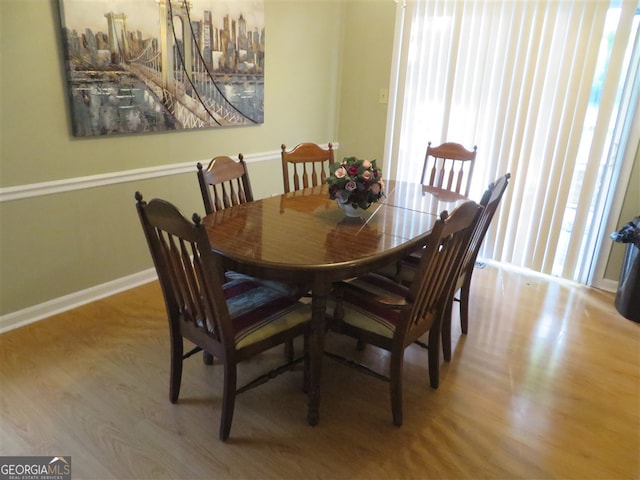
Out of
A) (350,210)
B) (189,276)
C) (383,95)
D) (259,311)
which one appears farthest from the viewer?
(383,95)

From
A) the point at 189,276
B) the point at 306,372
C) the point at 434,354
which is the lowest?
the point at 306,372

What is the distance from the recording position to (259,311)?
1.89 m

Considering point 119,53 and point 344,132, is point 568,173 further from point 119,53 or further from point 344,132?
point 119,53

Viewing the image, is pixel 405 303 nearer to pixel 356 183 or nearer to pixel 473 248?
pixel 356 183

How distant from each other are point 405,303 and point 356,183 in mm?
643

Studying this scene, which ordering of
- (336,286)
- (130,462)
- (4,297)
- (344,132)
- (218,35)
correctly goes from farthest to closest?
(344,132), (218,35), (4,297), (336,286), (130,462)

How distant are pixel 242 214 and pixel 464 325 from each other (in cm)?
148

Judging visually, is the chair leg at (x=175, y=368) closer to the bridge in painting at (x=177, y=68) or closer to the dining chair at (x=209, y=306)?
the dining chair at (x=209, y=306)

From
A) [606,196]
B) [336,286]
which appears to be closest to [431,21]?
[606,196]

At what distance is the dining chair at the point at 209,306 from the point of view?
5.09 feet

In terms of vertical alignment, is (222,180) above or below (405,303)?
above

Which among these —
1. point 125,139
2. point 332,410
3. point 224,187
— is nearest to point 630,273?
point 332,410

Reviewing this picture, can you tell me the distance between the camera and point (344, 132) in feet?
14.5

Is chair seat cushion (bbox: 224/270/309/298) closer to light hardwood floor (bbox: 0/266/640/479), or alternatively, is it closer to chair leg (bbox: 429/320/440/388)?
light hardwood floor (bbox: 0/266/640/479)
